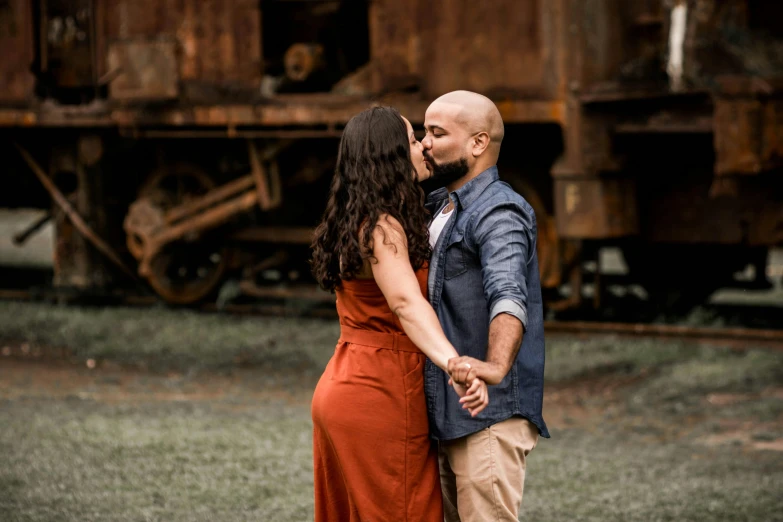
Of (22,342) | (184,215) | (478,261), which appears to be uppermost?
(478,261)

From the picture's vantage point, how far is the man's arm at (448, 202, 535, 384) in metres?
3.24

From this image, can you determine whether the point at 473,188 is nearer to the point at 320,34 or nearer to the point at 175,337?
the point at 175,337

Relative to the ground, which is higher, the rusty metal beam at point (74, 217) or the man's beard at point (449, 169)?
the man's beard at point (449, 169)

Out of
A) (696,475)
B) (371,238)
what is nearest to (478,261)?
(371,238)

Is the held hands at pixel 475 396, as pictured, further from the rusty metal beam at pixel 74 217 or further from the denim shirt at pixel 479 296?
the rusty metal beam at pixel 74 217

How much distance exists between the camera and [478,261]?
3.54 m

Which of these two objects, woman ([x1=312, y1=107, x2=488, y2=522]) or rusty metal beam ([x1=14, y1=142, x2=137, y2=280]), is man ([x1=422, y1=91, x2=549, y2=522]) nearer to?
woman ([x1=312, y1=107, x2=488, y2=522])

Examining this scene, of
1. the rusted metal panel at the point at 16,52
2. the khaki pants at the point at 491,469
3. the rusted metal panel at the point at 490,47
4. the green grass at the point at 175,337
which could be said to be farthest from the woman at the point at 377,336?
the rusted metal panel at the point at 16,52

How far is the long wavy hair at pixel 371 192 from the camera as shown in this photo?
3.47 m

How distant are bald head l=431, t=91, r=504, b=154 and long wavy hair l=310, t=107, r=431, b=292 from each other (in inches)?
6.1

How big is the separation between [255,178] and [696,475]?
18.6ft

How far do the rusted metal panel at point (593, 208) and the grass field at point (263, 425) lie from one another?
0.82 metres

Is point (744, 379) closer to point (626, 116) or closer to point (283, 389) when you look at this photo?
point (626, 116)

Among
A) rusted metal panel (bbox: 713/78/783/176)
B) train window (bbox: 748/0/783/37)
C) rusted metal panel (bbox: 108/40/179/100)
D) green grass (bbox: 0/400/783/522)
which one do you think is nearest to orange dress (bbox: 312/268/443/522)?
green grass (bbox: 0/400/783/522)
